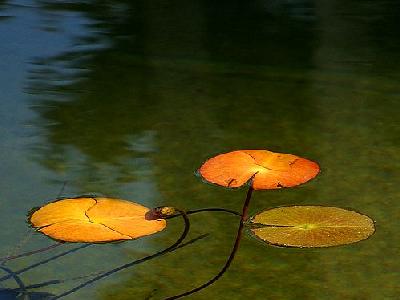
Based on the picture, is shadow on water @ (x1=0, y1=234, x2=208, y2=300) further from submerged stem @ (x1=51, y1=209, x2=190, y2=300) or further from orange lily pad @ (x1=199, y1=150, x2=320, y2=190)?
orange lily pad @ (x1=199, y1=150, x2=320, y2=190)

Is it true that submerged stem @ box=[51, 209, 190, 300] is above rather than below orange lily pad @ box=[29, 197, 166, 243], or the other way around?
below

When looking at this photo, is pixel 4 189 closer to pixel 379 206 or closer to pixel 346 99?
pixel 379 206

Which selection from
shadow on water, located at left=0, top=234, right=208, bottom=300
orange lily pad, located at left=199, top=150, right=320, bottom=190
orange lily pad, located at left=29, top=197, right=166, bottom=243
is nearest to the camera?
shadow on water, located at left=0, top=234, right=208, bottom=300

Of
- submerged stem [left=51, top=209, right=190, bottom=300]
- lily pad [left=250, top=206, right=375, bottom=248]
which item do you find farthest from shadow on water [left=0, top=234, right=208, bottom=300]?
lily pad [left=250, top=206, right=375, bottom=248]

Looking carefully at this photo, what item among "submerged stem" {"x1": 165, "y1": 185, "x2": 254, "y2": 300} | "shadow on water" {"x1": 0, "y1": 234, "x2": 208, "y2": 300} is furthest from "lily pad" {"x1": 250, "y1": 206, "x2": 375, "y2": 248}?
"shadow on water" {"x1": 0, "y1": 234, "x2": 208, "y2": 300}

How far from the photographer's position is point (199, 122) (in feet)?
5.76

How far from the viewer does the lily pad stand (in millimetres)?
1326

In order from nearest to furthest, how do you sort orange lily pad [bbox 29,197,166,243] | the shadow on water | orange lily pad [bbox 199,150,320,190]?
the shadow on water < orange lily pad [bbox 29,197,166,243] < orange lily pad [bbox 199,150,320,190]

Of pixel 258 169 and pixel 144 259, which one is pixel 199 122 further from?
pixel 144 259

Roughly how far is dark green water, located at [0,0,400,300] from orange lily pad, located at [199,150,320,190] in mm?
22

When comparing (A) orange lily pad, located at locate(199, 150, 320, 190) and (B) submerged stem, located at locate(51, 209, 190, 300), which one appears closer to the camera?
(B) submerged stem, located at locate(51, 209, 190, 300)

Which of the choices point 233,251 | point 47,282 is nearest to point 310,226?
point 233,251

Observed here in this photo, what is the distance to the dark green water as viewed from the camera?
1.27 metres

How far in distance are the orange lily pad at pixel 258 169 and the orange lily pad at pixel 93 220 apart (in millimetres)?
171
